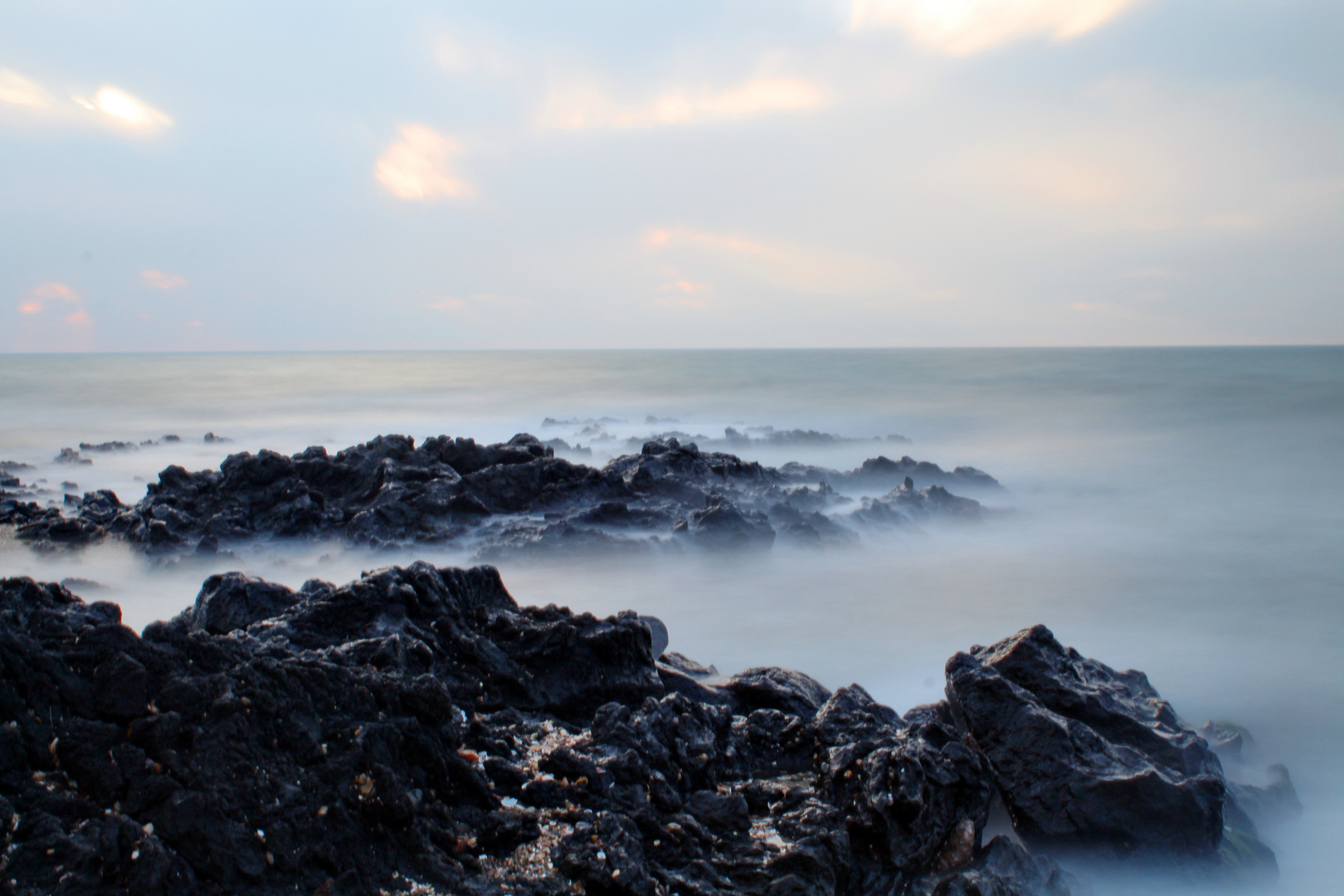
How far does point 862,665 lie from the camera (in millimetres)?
6934

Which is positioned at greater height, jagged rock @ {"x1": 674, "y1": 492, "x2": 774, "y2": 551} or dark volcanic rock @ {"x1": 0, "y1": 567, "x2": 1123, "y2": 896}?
Result: dark volcanic rock @ {"x1": 0, "y1": 567, "x2": 1123, "y2": 896}

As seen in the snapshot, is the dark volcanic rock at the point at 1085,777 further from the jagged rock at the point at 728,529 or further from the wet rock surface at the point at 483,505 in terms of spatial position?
the wet rock surface at the point at 483,505

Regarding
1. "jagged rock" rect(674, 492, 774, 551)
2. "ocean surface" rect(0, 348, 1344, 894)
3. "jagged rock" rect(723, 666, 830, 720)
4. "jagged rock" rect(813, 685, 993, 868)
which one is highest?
"jagged rock" rect(813, 685, 993, 868)

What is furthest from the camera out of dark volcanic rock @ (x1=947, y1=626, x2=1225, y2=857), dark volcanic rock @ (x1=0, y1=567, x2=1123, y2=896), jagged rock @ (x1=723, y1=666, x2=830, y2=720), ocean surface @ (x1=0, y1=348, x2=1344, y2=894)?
ocean surface @ (x1=0, y1=348, x2=1344, y2=894)

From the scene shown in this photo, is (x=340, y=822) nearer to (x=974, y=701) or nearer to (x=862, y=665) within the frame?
(x=974, y=701)

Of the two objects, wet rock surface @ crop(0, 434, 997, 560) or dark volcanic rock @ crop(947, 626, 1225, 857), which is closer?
dark volcanic rock @ crop(947, 626, 1225, 857)

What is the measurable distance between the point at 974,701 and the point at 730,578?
5189 millimetres

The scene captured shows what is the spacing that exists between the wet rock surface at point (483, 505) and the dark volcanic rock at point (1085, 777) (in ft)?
19.2

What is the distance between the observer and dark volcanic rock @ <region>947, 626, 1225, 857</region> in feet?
11.9

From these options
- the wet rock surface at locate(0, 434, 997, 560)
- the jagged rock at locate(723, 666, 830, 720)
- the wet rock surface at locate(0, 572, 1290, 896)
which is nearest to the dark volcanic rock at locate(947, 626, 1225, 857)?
the wet rock surface at locate(0, 572, 1290, 896)

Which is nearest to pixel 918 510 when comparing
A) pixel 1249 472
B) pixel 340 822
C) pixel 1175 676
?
pixel 1175 676

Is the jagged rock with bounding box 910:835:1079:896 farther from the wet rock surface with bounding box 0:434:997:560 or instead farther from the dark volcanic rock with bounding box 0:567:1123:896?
the wet rock surface with bounding box 0:434:997:560

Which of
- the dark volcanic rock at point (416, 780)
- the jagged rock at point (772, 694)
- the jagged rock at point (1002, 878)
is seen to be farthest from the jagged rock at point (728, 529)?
the jagged rock at point (1002, 878)

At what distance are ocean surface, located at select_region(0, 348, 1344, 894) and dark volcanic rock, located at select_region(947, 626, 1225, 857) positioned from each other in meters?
0.30
